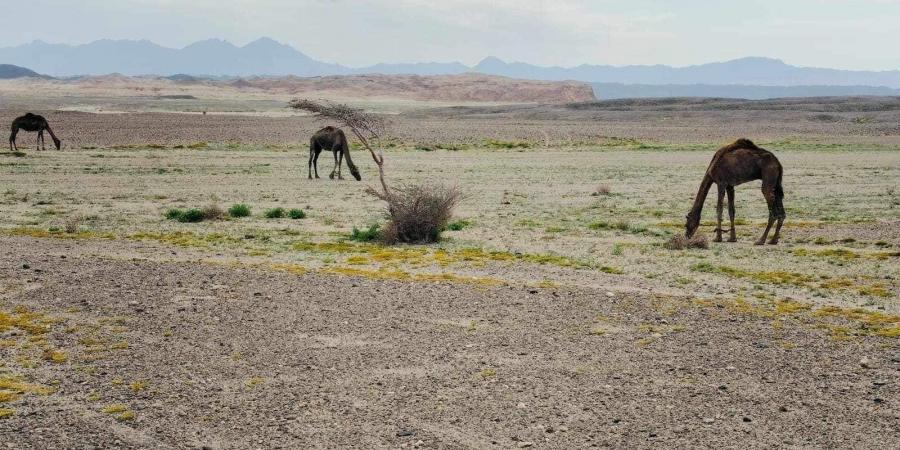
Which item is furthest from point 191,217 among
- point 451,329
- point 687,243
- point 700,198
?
point 451,329

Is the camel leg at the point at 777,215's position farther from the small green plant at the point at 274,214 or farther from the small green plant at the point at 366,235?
the small green plant at the point at 274,214

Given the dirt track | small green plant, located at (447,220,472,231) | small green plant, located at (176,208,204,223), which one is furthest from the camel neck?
small green plant, located at (176,208,204,223)

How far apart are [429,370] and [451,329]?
1.57m

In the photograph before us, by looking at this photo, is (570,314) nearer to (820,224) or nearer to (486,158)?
(820,224)

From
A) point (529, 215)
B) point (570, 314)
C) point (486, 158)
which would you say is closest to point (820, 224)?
point (529, 215)

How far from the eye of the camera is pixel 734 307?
11383mm

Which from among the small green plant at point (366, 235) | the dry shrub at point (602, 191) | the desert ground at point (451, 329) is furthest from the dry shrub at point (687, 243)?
the dry shrub at point (602, 191)

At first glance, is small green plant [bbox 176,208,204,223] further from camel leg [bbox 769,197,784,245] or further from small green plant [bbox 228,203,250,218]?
camel leg [bbox 769,197,784,245]

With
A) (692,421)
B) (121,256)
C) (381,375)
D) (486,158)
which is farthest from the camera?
(486,158)

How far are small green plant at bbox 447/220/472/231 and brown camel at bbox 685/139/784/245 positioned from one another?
4765mm

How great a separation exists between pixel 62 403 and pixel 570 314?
579 centimetres

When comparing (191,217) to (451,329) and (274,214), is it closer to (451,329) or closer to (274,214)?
(274,214)

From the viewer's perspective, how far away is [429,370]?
8.85m

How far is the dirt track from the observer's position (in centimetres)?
725
